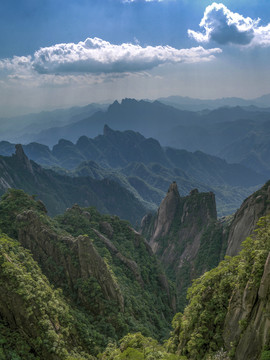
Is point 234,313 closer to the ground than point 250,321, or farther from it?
closer to the ground

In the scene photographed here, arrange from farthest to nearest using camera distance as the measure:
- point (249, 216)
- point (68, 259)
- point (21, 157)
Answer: point (21, 157)
point (249, 216)
point (68, 259)

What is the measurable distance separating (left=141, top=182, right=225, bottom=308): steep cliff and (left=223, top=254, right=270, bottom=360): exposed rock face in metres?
44.4

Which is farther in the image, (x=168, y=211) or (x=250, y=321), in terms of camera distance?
(x=168, y=211)

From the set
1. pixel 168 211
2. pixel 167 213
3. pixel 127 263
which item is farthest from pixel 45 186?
pixel 127 263

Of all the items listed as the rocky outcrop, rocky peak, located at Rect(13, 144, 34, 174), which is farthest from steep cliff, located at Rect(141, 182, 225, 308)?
rocky peak, located at Rect(13, 144, 34, 174)

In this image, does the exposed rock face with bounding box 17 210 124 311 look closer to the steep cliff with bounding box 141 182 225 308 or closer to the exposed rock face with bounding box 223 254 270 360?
the exposed rock face with bounding box 223 254 270 360

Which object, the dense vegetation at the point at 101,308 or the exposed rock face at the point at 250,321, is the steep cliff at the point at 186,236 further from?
the exposed rock face at the point at 250,321

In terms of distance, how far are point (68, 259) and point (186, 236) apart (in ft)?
178

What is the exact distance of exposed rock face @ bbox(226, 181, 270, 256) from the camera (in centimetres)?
5144

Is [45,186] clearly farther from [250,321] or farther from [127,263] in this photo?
[250,321]

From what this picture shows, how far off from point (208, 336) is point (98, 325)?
15.9m

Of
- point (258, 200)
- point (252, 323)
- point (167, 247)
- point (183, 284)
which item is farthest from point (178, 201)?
point (252, 323)

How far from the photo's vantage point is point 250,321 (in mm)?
13523

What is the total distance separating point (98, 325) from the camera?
1109 inches
